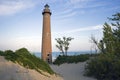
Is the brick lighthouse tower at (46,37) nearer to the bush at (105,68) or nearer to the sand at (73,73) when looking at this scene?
the sand at (73,73)

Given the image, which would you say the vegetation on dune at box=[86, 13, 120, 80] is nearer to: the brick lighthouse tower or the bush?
the bush

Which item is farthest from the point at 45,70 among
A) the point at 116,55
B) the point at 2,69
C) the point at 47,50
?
the point at 47,50

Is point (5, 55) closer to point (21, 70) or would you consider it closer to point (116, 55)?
point (21, 70)

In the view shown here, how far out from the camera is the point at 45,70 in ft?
50.9

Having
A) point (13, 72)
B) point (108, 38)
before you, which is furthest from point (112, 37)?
point (13, 72)

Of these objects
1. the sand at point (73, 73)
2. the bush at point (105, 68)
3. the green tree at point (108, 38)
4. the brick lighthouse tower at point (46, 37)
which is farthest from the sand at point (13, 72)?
the brick lighthouse tower at point (46, 37)

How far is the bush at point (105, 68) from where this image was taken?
16031 millimetres

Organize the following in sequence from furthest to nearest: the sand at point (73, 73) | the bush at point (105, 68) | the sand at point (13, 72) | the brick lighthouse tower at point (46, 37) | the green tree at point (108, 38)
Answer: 1. the brick lighthouse tower at point (46, 37)
2. the green tree at point (108, 38)
3. the sand at point (73, 73)
4. the bush at point (105, 68)
5. the sand at point (13, 72)

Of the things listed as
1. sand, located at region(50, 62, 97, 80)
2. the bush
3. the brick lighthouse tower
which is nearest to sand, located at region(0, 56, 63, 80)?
sand, located at region(50, 62, 97, 80)

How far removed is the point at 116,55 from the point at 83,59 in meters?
8.61

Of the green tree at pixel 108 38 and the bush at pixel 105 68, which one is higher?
the green tree at pixel 108 38

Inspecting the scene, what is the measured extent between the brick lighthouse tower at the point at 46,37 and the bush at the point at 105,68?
13.4 m

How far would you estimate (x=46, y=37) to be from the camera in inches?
1231

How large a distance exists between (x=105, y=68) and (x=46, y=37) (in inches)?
621
